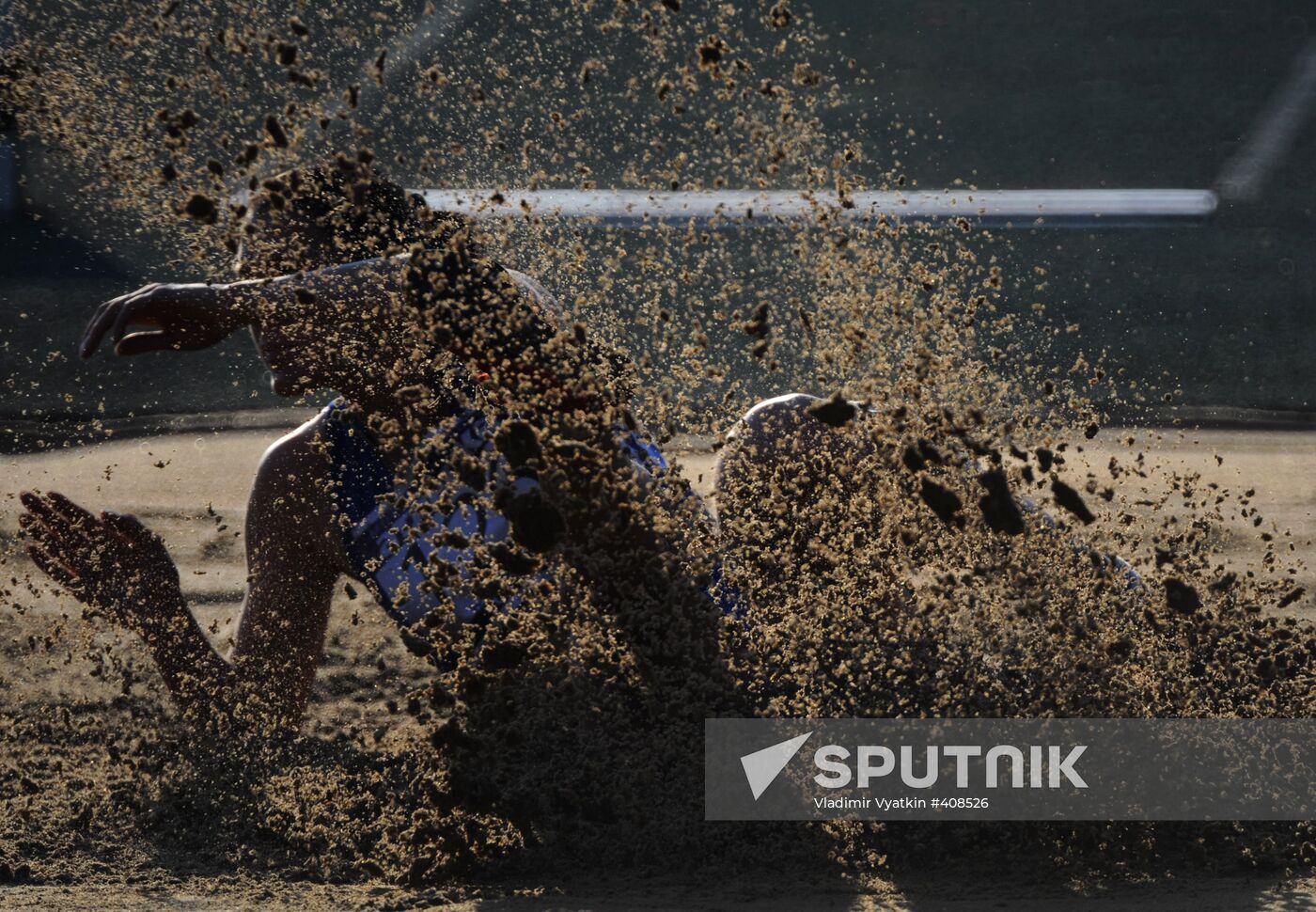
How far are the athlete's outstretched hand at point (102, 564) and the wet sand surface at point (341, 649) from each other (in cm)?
15

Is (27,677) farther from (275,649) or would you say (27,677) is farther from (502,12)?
(502,12)

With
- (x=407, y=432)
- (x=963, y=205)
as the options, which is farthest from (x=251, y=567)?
(x=963, y=205)

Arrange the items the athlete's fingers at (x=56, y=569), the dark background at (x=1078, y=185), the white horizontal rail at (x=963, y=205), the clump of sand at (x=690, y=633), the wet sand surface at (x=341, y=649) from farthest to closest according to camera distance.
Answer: the white horizontal rail at (x=963, y=205) → the dark background at (x=1078, y=185) → the athlete's fingers at (x=56, y=569) → the clump of sand at (x=690, y=633) → the wet sand surface at (x=341, y=649)

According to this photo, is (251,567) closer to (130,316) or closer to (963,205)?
(130,316)

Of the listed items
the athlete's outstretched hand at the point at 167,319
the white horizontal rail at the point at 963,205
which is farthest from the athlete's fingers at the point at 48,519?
the white horizontal rail at the point at 963,205

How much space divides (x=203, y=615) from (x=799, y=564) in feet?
5.00

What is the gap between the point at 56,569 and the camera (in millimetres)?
2482

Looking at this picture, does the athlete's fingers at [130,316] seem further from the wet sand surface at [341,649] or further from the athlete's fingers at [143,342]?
the wet sand surface at [341,649]

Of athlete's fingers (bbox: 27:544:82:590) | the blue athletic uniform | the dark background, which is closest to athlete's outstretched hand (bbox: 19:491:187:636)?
athlete's fingers (bbox: 27:544:82:590)

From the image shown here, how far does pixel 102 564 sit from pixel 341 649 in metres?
0.75

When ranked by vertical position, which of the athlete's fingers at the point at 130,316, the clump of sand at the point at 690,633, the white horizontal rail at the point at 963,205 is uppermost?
the white horizontal rail at the point at 963,205

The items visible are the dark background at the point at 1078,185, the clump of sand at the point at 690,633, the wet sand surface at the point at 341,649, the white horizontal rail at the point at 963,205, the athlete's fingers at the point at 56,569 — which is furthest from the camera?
the white horizontal rail at the point at 963,205

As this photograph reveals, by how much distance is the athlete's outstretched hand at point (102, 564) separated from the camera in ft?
8.15

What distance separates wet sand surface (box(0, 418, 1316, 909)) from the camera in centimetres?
197
